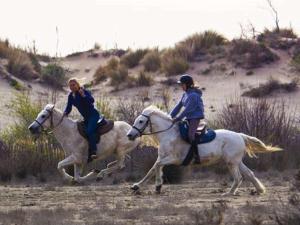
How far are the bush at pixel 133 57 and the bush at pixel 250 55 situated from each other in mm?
6582

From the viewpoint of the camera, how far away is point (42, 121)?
92.9 ft

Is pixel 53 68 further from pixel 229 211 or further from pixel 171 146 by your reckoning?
pixel 229 211

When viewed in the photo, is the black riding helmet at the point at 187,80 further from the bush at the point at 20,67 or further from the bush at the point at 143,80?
the bush at the point at 20,67

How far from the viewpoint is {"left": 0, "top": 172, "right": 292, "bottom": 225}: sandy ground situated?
61.7 feet

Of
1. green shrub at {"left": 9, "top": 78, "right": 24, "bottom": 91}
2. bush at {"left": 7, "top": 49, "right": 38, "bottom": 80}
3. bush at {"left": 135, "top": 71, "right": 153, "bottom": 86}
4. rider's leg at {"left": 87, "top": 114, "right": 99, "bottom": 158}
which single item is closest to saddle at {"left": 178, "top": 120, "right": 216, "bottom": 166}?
rider's leg at {"left": 87, "top": 114, "right": 99, "bottom": 158}

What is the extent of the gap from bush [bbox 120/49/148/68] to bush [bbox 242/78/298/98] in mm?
11894

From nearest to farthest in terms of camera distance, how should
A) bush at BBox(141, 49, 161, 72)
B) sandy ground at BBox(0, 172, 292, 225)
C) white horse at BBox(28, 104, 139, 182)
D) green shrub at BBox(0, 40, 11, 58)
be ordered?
1. sandy ground at BBox(0, 172, 292, 225)
2. white horse at BBox(28, 104, 139, 182)
3. green shrub at BBox(0, 40, 11, 58)
4. bush at BBox(141, 49, 161, 72)

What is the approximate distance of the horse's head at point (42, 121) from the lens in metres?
28.3

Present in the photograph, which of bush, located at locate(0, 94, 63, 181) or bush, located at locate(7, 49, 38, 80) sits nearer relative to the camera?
bush, located at locate(0, 94, 63, 181)

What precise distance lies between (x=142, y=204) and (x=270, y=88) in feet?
91.6

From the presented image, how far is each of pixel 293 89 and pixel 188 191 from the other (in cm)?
2476

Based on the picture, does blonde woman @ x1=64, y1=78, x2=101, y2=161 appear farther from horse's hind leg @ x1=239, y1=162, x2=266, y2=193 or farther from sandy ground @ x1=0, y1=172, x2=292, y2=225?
horse's hind leg @ x1=239, y1=162, x2=266, y2=193

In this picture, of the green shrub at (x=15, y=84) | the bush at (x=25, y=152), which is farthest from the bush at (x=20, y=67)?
the bush at (x=25, y=152)

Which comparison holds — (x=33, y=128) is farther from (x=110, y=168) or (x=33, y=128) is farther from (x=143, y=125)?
(x=143, y=125)
